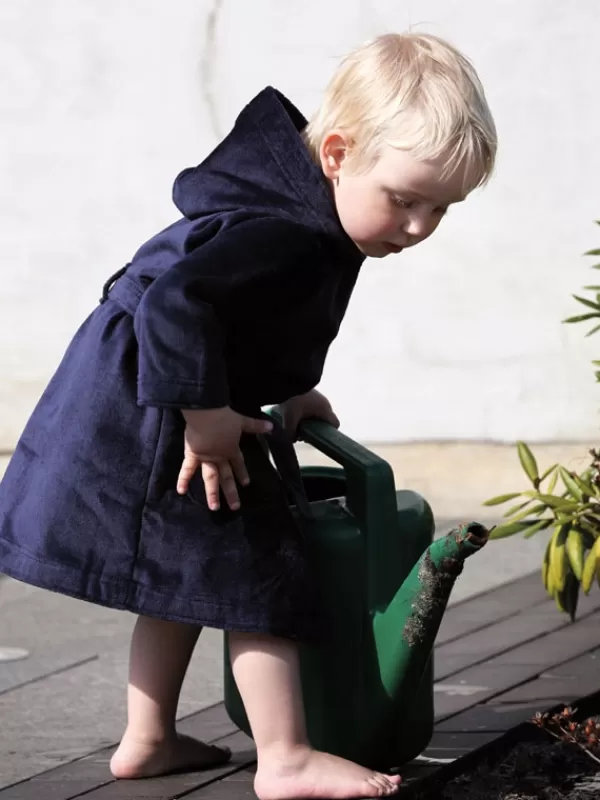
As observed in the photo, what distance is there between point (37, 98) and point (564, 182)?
165cm

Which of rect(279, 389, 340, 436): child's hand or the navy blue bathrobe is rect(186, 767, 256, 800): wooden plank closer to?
the navy blue bathrobe

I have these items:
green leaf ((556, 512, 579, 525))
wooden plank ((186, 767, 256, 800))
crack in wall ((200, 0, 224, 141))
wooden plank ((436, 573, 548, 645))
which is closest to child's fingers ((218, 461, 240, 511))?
wooden plank ((186, 767, 256, 800))

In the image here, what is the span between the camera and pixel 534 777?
7.59 feet

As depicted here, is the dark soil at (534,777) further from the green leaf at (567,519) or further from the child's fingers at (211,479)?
the child's fingers at (211,479)

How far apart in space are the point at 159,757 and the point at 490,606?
1.28 metres

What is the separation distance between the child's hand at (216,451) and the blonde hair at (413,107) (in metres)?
0.41

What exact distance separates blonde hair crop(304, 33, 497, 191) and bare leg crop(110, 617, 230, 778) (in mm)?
801

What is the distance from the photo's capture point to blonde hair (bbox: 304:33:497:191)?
2.12 m

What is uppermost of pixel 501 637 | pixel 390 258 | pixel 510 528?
pixel 390 258

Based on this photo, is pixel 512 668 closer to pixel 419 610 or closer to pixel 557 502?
pixel 557 502

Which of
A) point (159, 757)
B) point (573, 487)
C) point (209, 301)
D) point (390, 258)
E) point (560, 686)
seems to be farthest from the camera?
point (390, 258)

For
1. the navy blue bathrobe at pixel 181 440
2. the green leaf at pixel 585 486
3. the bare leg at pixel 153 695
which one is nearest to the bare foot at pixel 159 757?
the bare leg at pixel 153 695

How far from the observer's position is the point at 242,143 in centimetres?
228

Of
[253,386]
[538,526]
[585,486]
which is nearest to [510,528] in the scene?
[538,526]
